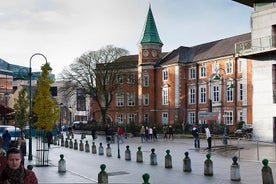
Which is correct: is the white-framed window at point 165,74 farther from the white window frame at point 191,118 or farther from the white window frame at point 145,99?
the white window frame at point 191,118

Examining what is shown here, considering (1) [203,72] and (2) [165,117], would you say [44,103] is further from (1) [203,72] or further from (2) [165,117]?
(2) [165,117]

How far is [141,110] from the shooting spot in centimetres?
7688

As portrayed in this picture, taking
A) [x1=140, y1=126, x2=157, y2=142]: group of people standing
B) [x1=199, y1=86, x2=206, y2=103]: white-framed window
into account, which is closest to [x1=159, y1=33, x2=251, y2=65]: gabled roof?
[x1=199, y1=86, x2=206, y2=103]: white-framed window

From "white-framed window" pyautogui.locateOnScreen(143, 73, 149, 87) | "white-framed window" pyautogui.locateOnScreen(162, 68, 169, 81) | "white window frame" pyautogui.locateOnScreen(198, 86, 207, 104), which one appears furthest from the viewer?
"white-framed window" pyautogui.locateOnScreen(143, 73, 149, 87)

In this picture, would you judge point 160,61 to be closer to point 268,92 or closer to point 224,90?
point 224,90

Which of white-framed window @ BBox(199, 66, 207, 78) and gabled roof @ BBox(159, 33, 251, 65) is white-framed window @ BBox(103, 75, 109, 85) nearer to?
gabled roof @ BBox(159, 33, 251, 65)

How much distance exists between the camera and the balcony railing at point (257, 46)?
3462cm

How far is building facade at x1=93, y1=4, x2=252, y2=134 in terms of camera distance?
203ft

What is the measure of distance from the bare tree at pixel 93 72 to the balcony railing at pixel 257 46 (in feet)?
116

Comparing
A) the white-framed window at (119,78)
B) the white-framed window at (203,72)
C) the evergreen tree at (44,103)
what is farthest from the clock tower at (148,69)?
the evergreen tree at (44,103)

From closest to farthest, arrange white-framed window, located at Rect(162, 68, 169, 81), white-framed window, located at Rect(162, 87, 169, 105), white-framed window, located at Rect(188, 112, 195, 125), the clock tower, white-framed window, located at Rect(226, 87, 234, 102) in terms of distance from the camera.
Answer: white-framed window, located at Rect(226, 87, 234, 102) < white-framed window, located at Rect(188, 112, 195, 125) < white-framed window, located at Rect(162, 87, 169, 105) < white-framed window, located at Rect(162, 68, 169, 81) < the clock tower

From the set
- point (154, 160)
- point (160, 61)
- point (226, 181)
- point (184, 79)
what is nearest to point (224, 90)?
point (184, 79)

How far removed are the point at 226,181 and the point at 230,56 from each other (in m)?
48.9

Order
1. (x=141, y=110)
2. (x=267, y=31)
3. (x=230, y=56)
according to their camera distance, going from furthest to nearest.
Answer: (x=141, y=110), (x=230, y=56), (x=267, y=31)
